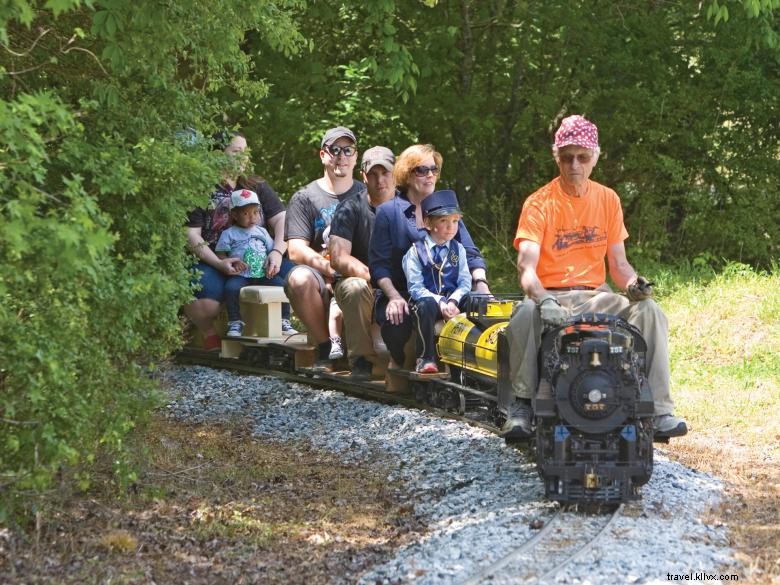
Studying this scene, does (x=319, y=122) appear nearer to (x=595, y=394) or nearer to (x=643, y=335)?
(x=643, y=335)

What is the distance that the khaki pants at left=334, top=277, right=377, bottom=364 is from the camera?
34.5 ft

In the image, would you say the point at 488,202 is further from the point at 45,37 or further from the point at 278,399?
the point at 45,37

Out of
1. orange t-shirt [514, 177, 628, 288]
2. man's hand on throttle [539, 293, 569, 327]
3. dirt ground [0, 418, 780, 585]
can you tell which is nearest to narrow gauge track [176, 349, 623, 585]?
dirt ground [0, 418, 780, 585]

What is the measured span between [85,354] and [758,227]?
12033 millimetres

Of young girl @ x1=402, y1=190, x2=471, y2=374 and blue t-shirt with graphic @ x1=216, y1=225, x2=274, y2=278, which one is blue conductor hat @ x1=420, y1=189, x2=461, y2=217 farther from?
blue t-shirt with graphic @ x1=216, y1=225, x2=274, y2=278

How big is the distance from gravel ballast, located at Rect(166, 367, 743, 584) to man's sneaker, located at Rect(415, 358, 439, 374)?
1.34ft

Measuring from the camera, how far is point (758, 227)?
54.8ft

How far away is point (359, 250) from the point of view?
10961 mm

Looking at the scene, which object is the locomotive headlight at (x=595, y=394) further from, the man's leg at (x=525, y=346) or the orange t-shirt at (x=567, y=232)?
the orange t-shirt at (x=567, y=232)

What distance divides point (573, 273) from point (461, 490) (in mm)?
1562

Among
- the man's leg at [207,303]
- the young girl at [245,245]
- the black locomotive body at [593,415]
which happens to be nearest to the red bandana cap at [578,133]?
the black locomotive body at [593,415]

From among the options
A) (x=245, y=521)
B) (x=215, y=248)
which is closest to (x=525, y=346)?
(x=245, y=521)

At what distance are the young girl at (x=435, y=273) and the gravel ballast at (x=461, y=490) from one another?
91 cm

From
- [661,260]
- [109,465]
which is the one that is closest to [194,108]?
[109,465]
